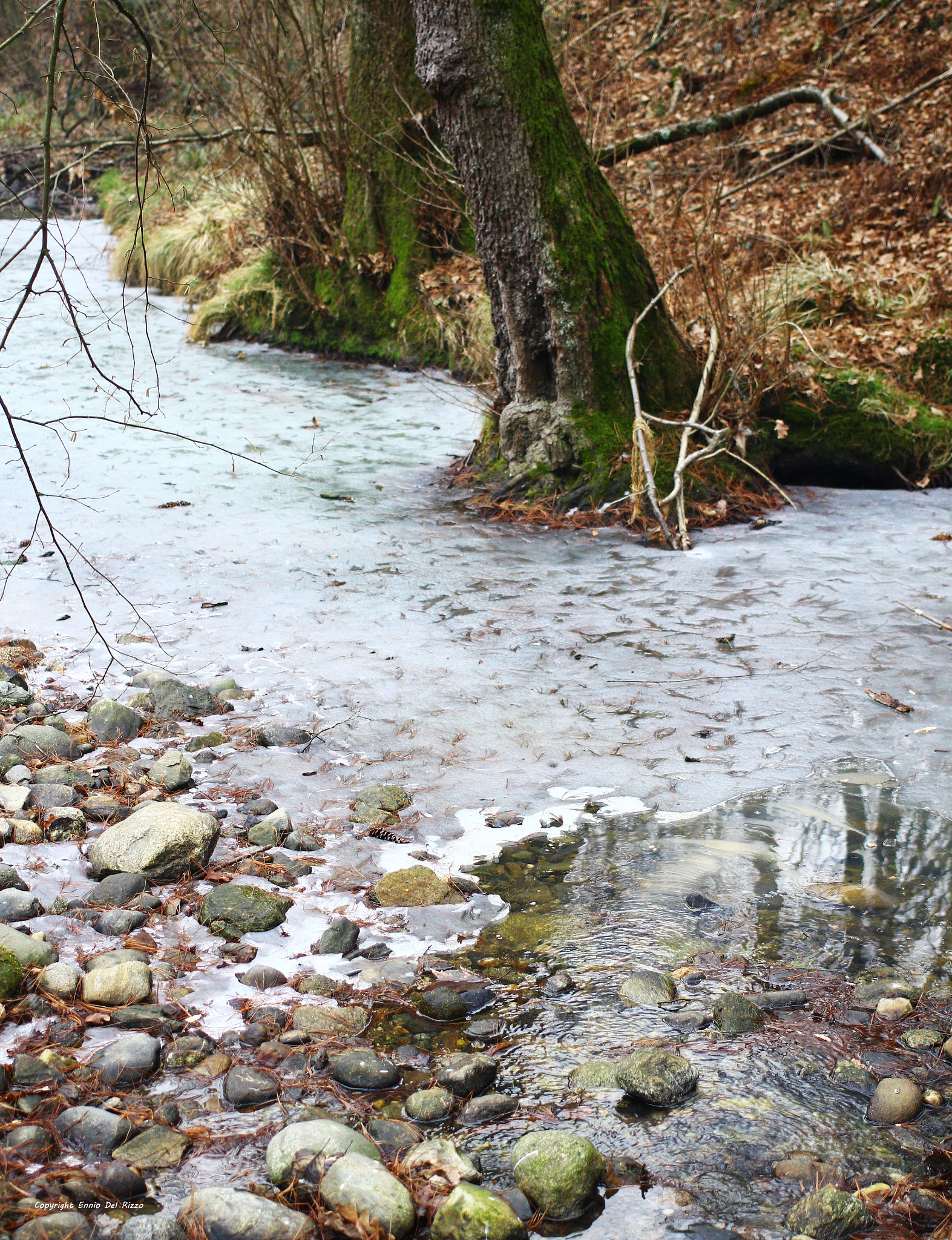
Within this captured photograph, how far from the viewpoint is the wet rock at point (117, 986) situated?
2.09 metres

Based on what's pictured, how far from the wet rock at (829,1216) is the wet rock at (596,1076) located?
1.32ft

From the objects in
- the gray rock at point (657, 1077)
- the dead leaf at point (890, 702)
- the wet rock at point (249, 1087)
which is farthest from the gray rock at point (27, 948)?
→ the dead leaf at point (890, 702)

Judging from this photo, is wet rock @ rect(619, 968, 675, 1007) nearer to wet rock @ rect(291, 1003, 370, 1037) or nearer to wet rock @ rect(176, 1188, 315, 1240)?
wet rock @ rect(291, 1003, 370, 1037)

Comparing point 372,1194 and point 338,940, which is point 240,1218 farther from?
point 338,940

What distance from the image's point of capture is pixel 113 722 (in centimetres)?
330

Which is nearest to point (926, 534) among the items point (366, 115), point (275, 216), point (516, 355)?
point (516, 355)

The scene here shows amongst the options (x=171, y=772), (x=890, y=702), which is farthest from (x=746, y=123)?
(x=171, y=772)

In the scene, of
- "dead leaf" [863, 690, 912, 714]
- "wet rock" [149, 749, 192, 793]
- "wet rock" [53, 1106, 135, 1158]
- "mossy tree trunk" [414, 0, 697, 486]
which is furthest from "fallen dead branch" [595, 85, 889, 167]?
"wet rock" [53, 1106, 135, 1158]

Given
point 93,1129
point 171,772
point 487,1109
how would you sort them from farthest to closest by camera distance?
point 171,772 → point 487,1109 → point 93,1129

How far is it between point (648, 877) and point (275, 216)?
939 cm

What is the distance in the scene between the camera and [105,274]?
14539mm

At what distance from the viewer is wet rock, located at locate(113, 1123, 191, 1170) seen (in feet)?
5.59

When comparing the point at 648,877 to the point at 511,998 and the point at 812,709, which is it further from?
the point at 812,709

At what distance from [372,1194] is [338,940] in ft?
2.59
